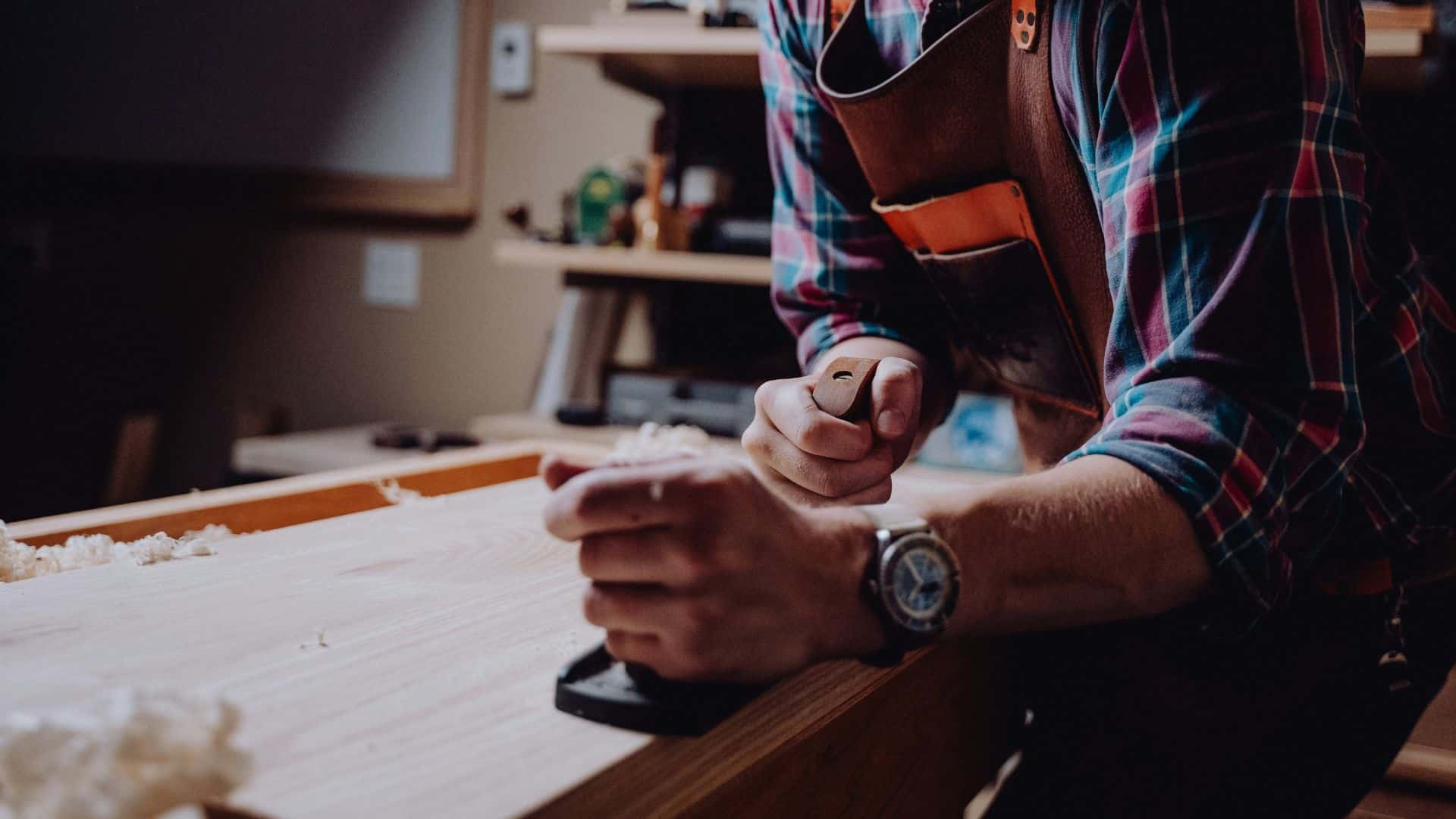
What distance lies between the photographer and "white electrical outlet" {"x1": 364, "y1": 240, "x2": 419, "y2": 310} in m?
2.46

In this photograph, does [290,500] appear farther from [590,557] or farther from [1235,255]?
[1235,255]

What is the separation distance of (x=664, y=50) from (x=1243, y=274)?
1.38 m

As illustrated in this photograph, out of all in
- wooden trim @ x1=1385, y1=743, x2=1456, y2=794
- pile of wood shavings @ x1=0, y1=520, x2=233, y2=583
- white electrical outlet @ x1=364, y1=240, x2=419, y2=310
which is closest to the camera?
pile of wood shavings @ x1=0, y1=520, x2=233, y2=583

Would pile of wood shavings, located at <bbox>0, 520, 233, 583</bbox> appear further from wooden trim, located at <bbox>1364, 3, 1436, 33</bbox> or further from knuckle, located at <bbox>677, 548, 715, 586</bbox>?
wooden trim, located at <bbox>1364, 3, 1436, 33</bbox>

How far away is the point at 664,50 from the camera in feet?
6.01

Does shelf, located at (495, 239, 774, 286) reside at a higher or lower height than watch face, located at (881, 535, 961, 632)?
higher

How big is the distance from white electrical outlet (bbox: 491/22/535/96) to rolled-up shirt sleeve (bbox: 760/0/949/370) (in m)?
1.28

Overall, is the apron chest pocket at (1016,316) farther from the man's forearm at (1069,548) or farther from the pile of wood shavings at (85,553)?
the pile of wood shavings at (85,553)

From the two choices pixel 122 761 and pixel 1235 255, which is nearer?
pixel 122 761

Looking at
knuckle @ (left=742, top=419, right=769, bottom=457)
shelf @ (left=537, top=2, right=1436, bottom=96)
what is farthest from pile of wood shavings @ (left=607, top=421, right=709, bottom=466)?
shelf @ (left=537, top=2, right=1436, bottom=96)

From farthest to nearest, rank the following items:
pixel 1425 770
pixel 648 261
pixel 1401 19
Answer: pixel 648 261 → pixel 1401 19 → pixel 1425 770

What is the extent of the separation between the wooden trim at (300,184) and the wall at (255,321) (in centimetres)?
3

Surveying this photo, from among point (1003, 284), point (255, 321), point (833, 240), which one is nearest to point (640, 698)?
point (1003, 284)

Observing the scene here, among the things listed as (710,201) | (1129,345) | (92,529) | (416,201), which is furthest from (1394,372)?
(416,201)
